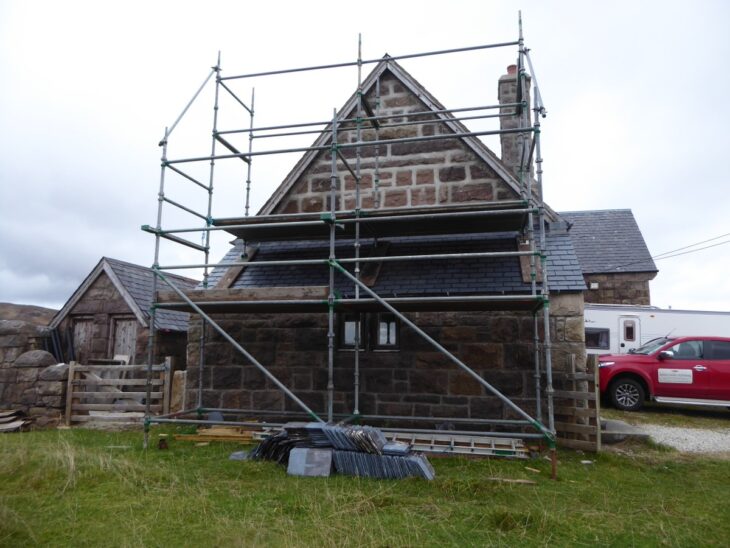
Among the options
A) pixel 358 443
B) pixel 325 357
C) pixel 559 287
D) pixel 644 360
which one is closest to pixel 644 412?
pixel 644 360

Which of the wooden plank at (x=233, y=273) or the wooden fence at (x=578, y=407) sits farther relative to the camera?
the wooden plank at (x=233, y=273)

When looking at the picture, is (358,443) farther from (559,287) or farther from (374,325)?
(559,287)

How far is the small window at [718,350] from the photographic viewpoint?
12.0m

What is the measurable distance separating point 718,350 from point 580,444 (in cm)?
625

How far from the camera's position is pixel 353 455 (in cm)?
639

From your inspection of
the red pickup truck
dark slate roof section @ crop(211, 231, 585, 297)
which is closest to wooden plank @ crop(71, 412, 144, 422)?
dark slate roof section @ crop(211, 231, 585, 297)

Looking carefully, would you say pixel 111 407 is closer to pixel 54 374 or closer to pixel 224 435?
pixel 54 374

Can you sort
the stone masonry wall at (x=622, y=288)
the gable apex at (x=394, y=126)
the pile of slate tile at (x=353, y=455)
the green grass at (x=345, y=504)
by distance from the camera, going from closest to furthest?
1. the green grass at (x=345, y=504)
2. the pile of slate tile at (x=353, y=455)
3. the gable apex at (x=394, y=126)
4. the stone masonry wall at (x=622, y=288)

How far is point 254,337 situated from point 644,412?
8866mm

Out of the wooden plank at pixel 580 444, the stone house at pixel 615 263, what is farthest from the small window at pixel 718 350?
the stone house at pixel 615 263

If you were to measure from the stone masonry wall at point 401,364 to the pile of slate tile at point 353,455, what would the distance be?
7.01 feet

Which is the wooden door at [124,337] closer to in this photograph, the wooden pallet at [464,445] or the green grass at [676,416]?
the wooden pallet at [464,445]

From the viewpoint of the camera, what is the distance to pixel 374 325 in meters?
9.15

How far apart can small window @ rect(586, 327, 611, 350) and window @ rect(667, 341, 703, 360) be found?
3610mm
